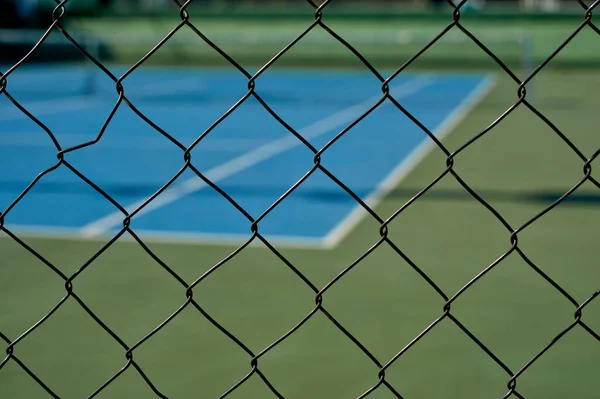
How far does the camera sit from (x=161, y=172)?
26.6 feet

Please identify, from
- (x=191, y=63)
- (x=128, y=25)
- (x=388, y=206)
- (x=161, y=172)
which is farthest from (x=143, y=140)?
(x=128, y=25)

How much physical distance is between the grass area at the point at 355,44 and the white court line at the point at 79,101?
157 centimetres

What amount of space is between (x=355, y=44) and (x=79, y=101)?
6.18 meters

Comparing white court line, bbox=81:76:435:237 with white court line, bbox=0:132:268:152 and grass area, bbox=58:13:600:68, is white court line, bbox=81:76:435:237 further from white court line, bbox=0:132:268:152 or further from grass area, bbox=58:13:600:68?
grass area, bbox=58:13:600:68

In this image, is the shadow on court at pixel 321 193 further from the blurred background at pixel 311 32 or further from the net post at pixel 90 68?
the blurred background at pixel 311 32

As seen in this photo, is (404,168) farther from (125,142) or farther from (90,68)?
(90,68)

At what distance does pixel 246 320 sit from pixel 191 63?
1540 cm

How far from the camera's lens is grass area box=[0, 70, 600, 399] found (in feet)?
11.4

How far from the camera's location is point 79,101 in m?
13.3

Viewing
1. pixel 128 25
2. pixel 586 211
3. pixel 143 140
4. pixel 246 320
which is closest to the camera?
pixel 246 320

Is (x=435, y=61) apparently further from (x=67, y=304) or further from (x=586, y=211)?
(x=67, y=304)

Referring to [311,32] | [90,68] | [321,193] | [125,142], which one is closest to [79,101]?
[90,68]

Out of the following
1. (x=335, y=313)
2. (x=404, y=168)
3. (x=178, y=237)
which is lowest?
(x=335, y=313)

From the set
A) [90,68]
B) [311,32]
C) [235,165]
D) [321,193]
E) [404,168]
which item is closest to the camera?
[321,193]
